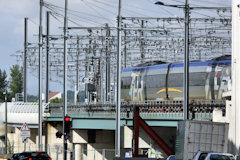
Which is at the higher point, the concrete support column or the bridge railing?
the bridge railing

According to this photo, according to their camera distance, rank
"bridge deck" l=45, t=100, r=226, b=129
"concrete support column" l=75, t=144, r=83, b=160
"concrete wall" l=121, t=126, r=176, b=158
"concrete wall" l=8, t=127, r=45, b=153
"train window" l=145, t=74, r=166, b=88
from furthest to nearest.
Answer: "concrete wall" l=8, t=127, r=45, b=153, "train window" l=145, t=74, r=166, b=88, "concrete support column" l=75, t=144, r=83, b=160, "concrete wall" l=121, t=126, r=176, b=158, "bridge deck" l=45, t=100, r=226, b=129

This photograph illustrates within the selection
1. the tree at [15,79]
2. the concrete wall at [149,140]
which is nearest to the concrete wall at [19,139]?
the concrete wall at [149,140]

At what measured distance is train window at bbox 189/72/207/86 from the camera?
176ft

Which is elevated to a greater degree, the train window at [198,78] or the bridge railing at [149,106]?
the train window at [198,78]

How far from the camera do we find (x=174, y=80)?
186 feet

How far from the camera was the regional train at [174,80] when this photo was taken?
5206 cm

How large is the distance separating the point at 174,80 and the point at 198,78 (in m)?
3.08

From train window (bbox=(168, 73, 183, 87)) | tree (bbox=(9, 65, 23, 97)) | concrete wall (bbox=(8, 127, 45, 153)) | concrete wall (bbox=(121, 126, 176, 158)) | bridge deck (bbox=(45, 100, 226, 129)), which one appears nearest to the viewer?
bridge deck (bbox=(45, 100, 226, 129))

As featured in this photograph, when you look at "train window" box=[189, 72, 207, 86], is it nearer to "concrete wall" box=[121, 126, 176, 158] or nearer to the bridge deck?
the bridge deck

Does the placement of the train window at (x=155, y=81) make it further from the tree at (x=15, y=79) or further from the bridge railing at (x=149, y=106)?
the tree at (x=15, y=79)

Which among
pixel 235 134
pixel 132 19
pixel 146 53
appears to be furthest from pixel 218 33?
pixel 235 134

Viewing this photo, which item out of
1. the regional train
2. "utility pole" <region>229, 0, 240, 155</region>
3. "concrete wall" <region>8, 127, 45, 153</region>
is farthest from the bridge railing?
"utility pole" <region>229, 0, 240, 155</region>

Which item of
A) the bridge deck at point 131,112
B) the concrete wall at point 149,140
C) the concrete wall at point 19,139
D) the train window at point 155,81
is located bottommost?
the concrete wall at point 19,139

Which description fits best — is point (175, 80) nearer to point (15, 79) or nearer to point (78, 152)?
point (78, 152)
